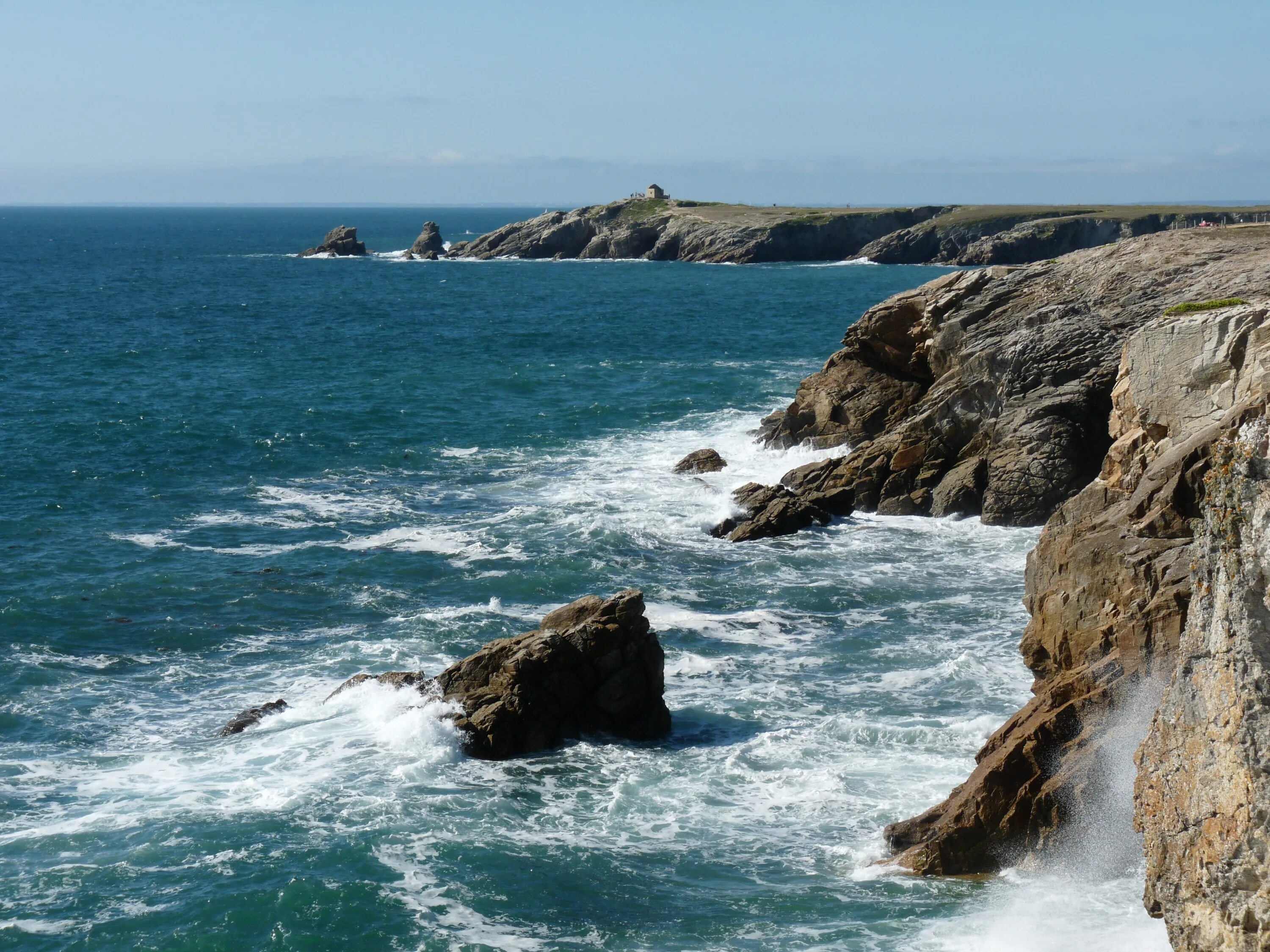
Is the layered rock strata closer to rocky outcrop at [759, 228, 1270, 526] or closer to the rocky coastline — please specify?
the rocky coastline

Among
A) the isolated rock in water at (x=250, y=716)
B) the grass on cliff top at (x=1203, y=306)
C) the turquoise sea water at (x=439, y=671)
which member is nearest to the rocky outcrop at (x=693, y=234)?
the turquoise sea water at (x=439, y=671)

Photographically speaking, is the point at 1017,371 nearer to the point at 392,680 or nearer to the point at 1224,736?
the point at 392,680

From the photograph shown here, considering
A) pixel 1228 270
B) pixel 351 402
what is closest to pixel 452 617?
pixel 1228 270

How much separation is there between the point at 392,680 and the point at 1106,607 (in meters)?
13.7

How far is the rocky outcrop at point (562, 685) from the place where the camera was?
929 inches

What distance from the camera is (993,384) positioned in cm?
3778

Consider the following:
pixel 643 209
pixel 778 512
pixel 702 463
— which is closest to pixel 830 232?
pixel 643 209

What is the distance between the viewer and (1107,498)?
2339 centimetres

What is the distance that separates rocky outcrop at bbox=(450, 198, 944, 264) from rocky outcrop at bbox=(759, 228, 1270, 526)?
347 feet

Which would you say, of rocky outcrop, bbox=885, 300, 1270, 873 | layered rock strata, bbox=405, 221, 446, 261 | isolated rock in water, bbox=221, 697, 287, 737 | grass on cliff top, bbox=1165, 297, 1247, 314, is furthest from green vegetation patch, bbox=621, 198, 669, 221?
isolated rock in water, bbox=221, 697, 287, 737

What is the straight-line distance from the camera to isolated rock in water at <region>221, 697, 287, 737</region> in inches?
976

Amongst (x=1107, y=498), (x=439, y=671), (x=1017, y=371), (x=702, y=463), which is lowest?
(x=439, y=671)

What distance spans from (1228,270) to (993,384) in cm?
726

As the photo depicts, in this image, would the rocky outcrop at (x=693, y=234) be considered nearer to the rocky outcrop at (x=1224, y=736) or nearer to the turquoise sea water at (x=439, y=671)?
the turquoise sea water at (x=439, y=671)
